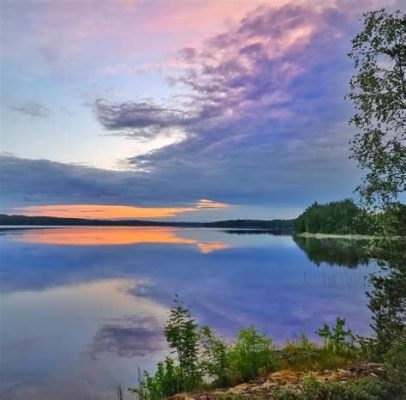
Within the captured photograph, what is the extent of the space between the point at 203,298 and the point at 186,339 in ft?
70.1

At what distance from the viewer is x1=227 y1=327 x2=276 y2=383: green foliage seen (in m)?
9.88

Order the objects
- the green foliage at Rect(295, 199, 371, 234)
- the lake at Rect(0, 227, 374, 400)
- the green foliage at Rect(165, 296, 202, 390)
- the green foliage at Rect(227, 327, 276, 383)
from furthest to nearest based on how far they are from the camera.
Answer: the green foliage at Rect(295, 199, 371, 234), the lake at Rect(0, 227, 374, 400), the green foliage at Rect(227, 327, 276, 383), the green foliage at Rect(165, 296, 202, 390)

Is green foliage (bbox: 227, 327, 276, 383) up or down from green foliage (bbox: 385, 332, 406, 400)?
down

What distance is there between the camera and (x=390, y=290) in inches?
290

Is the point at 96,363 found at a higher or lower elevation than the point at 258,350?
lower

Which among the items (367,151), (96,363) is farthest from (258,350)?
(96,363)

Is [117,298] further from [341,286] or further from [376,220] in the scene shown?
[376,220]

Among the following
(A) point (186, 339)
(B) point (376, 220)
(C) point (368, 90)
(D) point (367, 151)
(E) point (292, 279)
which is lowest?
(E) point (292, 279)

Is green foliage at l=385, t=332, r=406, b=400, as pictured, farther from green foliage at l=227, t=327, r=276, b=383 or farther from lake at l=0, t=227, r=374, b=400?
lake at l=0, t=227, r=374, b=400

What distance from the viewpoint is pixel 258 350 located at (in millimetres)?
10359

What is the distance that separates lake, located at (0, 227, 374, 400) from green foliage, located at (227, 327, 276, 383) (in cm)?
424

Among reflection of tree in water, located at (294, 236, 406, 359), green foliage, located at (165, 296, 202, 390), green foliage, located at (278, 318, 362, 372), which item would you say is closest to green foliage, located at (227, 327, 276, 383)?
green foliage, located at (278, 318, 362, 372)

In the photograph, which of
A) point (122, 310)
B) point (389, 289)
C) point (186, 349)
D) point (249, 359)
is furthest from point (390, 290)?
point (122, 310)

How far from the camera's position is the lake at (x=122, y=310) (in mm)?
14867
